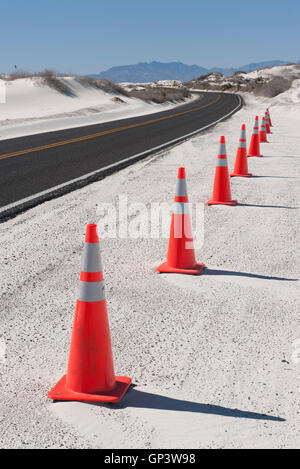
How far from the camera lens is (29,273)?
5.03 metres

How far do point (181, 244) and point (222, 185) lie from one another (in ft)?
8.91

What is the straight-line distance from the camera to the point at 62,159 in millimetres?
12008

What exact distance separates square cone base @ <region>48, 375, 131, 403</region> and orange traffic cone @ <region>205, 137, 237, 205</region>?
4790mm

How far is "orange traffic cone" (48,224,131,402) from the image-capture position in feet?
10.3

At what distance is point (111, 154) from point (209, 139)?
15.8 ft

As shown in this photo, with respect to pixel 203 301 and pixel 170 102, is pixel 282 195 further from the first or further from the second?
pixel 170 102

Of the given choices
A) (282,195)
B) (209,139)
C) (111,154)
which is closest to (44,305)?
(282,195)

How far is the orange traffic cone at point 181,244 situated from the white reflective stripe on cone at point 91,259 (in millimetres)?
2022

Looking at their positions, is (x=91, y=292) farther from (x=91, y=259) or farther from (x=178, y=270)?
(x=178, y=270)

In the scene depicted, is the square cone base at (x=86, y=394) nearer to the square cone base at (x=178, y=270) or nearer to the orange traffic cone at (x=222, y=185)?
the square cone base at (x=178, y=270)

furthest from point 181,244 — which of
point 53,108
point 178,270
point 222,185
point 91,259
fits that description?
point 53,108

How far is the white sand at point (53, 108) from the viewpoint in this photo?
23.7m

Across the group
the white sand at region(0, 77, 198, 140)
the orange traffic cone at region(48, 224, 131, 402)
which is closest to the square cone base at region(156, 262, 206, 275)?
the orange traffic cone at region(48, 224, 131, 402)

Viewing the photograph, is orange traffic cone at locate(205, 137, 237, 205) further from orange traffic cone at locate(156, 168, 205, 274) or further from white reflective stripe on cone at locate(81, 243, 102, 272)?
white reflective stripe on cone at locate(81, 243, 102, 272)
